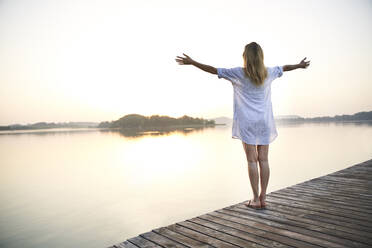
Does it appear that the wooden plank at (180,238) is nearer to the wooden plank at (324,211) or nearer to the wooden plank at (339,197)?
the wooden plank at (324,211)

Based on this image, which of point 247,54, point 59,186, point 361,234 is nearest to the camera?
point 361,234

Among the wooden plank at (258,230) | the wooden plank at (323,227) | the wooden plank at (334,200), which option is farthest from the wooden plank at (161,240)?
the wooden plank at (334,200)

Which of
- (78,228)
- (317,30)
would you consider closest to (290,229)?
(78,228)

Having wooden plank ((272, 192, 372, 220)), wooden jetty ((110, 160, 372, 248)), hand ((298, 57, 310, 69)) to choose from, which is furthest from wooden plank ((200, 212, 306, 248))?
hand ((298, 57, 310, 69))

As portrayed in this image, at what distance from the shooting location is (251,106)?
2828mm

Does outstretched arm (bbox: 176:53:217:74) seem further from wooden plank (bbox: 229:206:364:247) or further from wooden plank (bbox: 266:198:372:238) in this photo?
wooden plank (bbox: 266:198:372:238)

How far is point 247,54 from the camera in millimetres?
2717

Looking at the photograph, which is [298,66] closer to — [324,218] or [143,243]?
[324,218]

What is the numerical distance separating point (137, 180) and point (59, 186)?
3.57 m

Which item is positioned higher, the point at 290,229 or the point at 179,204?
the point at 290,229

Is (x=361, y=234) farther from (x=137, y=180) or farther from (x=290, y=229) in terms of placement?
(x=137, y=180)

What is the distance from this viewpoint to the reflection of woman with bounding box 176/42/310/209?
2.71 metres

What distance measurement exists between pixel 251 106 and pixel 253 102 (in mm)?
50

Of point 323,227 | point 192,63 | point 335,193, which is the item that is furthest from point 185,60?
point 335,193
